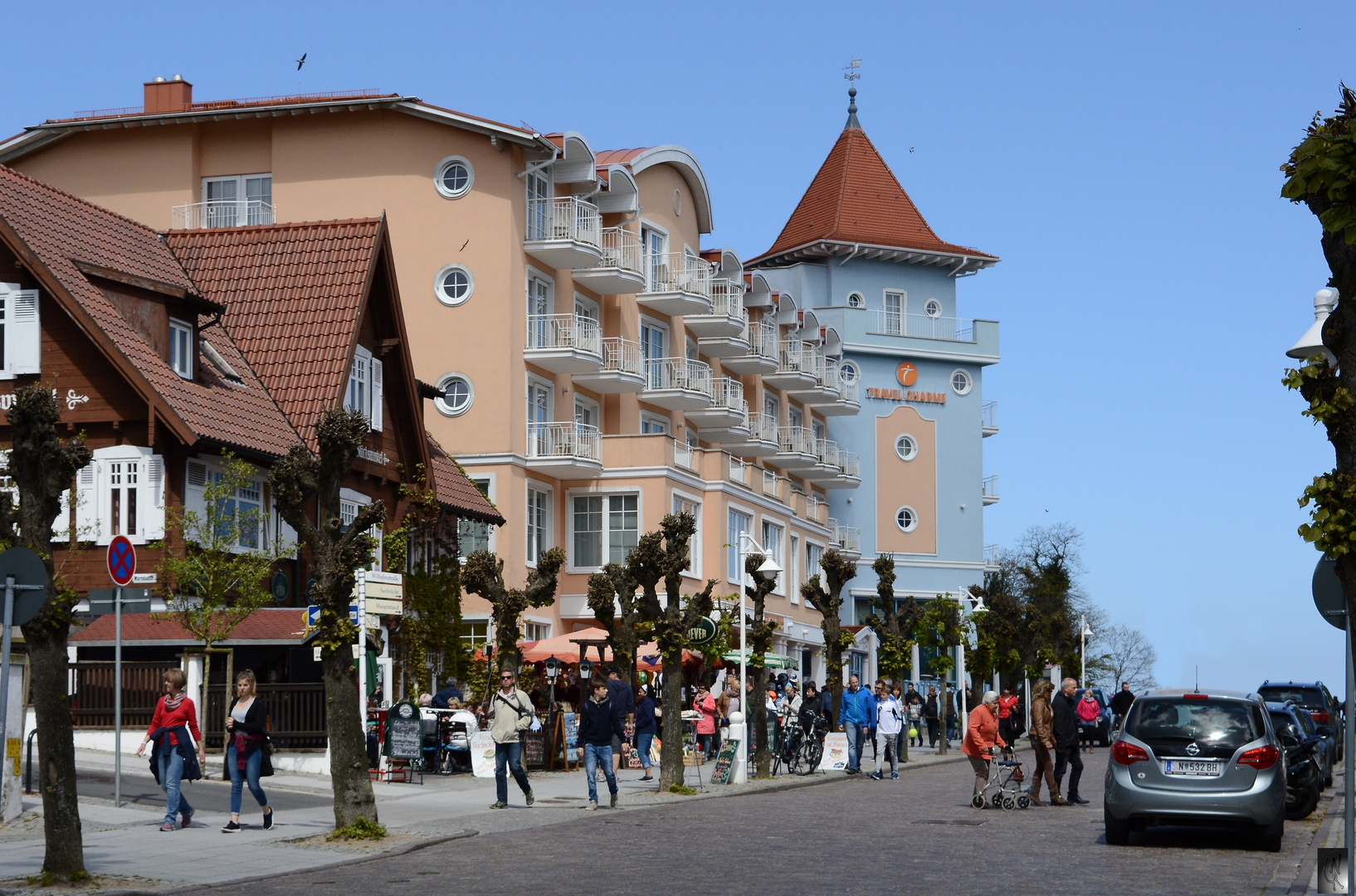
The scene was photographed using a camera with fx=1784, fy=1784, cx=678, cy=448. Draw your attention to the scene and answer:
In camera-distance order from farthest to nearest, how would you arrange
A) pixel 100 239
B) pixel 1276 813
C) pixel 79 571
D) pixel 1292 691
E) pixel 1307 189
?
pixel 1292 691, pixel 100 239, pixel 79 571, pixel 1276 813, pixel 1307 189

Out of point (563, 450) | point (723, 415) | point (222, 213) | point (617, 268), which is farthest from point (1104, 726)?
point (222, 213)

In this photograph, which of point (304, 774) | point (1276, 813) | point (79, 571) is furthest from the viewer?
point (79, 571)

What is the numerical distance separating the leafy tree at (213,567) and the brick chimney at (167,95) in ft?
74.0

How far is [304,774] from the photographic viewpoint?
93.6ft

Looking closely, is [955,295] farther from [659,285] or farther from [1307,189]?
[1307,189]

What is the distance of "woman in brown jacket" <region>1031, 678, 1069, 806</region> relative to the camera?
2428 centimetres

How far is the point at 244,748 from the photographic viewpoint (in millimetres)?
19594

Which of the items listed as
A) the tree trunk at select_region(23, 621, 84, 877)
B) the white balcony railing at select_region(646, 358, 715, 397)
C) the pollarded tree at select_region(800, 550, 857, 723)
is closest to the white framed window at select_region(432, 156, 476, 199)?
the white balcony railing at select_region(646, 358, 715, 397)

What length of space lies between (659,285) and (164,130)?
15.0 metres

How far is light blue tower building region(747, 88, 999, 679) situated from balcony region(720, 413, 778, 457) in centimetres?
922

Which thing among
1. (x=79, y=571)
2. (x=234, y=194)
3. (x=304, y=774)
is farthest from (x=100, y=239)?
(x=234, y=194)

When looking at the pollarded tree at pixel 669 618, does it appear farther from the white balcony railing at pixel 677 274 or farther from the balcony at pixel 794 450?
the balcony at pixel 794 450

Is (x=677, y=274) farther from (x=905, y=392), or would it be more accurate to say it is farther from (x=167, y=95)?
(x=905, y=392)

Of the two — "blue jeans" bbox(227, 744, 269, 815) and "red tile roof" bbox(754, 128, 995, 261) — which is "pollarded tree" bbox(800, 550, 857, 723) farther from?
"red tile roof" bbox(754, 128, 995, 261)
